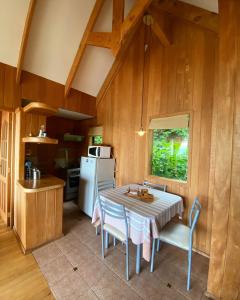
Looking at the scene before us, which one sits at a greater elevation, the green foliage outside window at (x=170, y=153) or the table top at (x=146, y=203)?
the green foliage outside window at (x=170, y=153)

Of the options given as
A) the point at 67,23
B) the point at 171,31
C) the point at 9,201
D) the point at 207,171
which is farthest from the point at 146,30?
the point at 9,201

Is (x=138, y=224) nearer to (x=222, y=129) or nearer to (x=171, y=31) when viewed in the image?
(x=222, y=129)

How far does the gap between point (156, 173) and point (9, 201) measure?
2820 millimetres

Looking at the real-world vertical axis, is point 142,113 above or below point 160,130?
above

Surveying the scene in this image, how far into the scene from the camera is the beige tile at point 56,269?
1.73 meters

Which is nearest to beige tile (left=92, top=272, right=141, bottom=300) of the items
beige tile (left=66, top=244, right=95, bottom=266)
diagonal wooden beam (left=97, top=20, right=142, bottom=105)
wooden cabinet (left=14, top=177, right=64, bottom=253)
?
beige tile (left=66, top=244, right=95, bottom=266)

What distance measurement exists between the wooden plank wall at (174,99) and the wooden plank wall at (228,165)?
2.48 feet

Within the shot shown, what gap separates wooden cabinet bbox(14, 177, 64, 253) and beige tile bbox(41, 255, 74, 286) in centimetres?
46

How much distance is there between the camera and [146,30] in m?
3.10

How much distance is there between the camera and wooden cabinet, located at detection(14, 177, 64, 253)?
2135 mm

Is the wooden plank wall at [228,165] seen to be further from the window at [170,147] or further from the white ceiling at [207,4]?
the window at [170,147]

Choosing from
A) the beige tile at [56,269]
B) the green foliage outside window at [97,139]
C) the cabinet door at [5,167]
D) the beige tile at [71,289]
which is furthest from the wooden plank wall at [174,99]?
the cabinet door at [5,167]

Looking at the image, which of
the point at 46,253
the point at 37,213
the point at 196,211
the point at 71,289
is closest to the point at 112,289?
the point at 71,289

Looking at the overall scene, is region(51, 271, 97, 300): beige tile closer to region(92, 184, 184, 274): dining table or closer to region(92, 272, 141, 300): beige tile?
region(92, 272, 141, 300): beige tile
